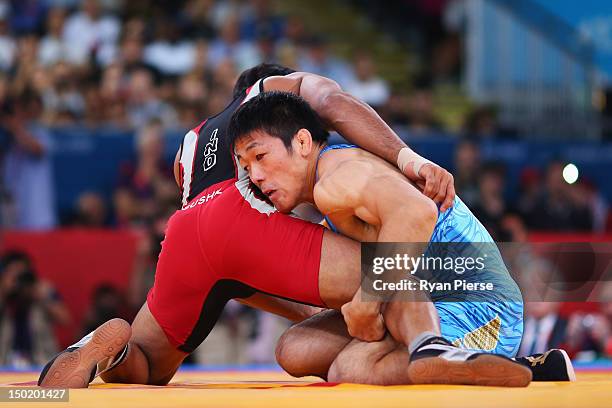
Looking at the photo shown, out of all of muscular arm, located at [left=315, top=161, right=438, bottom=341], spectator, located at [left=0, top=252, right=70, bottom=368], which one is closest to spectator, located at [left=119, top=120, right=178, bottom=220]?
spectator, located at [left=0, top=252, right=70, bottom=368]

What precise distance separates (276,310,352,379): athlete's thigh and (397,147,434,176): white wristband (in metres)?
0.55

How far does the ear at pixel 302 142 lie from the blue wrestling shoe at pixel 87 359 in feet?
2.48

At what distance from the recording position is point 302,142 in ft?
11.0

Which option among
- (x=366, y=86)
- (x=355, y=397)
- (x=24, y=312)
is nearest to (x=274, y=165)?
(x=355, y=397)

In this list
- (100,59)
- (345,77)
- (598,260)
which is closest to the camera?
(598,260)

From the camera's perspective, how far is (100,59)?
8.49 meters

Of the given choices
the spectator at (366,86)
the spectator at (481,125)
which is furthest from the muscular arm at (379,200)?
the spectator at (366,86)

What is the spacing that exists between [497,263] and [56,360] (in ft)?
4.57

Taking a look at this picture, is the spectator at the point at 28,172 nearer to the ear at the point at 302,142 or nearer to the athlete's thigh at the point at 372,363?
the ear at the point at 302,142

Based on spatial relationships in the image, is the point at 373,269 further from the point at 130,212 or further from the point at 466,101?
the point at 466,101

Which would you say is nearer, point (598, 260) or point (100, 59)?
point (598, 260)

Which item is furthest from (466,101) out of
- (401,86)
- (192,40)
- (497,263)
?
(497,263)

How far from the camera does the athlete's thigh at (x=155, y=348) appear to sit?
3551 millimetres

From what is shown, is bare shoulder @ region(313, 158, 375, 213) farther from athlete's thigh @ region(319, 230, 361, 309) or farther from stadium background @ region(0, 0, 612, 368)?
stadium background @ region(0, 0, 612, 368)
